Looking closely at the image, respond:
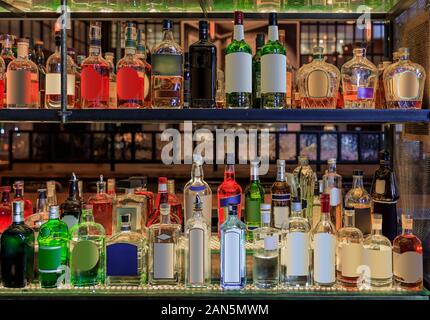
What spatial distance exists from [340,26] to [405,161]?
7.88 m

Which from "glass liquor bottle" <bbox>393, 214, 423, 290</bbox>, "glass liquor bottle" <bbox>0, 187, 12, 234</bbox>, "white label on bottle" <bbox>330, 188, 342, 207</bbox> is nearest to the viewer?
"glass liquor bottle" <bbox>393, 214, 423, 290</bbox>

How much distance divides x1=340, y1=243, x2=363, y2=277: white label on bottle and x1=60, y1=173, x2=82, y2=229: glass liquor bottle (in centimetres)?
81

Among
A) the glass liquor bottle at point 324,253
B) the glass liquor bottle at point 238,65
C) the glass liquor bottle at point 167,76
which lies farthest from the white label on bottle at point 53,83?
the glass liquor bottle at point 324,253

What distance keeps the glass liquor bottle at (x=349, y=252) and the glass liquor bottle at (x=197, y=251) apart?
0.38m

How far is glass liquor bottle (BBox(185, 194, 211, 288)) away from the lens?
56.1 inches

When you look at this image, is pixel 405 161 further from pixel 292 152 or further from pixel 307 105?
pixel 292 152

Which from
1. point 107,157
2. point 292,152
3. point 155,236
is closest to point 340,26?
point 292,152

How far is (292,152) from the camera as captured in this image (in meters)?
4.93

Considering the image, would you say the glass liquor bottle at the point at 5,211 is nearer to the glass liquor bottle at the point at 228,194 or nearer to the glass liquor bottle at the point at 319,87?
the glass liquor bottle at the point at 228,194

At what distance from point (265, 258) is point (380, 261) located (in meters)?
0.32

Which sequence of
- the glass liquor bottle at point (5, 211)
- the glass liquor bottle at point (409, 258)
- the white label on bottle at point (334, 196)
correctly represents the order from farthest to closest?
1. the glass liquor bottle at point (5, 211)
2. the white label on bottle at point (334, 196)
3. the glass liquor bottle at point (409, 258)

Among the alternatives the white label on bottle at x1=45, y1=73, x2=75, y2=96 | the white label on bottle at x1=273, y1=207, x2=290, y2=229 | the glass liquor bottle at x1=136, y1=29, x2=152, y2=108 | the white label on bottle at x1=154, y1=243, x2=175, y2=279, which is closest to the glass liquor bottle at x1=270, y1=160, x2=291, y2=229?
the white label on bottle at x1=273, y1=207, x2=290, y2=229

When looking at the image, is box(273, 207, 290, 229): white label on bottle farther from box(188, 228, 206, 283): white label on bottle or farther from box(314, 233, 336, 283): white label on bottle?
box(188, 228, 206, 283): white label on bottle

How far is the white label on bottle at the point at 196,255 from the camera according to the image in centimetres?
142
